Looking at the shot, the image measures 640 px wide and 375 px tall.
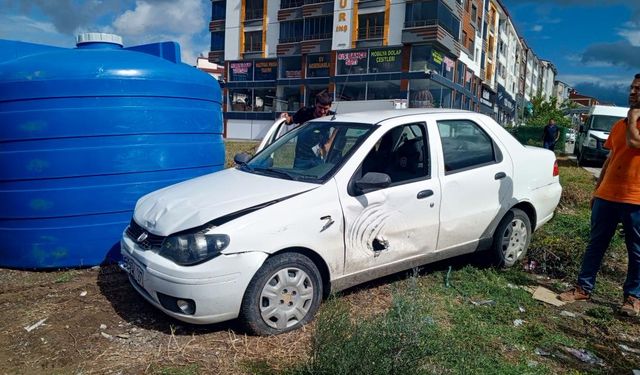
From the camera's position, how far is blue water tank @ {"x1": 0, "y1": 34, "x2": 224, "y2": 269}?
4.47 m

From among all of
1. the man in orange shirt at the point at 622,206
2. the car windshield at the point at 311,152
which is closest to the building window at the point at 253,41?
the car windshield at the point at 311,152

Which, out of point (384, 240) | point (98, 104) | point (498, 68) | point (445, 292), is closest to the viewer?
point (384, 240)

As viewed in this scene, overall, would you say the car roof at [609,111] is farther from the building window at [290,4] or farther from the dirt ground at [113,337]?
the building window at [290,4]

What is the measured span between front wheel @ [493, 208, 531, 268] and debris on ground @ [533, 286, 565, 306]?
1.44ft

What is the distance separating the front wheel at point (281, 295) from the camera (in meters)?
3.24

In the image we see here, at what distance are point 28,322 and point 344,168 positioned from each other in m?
2.69

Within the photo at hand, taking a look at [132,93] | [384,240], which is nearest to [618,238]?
[384,240]

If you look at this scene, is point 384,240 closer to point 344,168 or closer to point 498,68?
point 344,168

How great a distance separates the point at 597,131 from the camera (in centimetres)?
1783

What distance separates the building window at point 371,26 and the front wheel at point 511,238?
34862 mm

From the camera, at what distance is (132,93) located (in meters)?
4.73

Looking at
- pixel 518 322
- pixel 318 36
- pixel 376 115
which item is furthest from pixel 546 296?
pixel 318 36

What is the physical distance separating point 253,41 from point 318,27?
23.6 feet

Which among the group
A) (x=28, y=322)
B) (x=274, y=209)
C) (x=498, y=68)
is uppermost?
(x=498, y=68)
